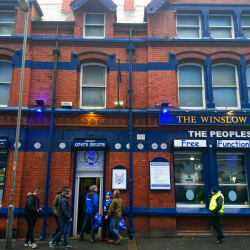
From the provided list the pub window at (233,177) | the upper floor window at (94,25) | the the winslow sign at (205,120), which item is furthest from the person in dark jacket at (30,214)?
the upper floor window at (94,25)

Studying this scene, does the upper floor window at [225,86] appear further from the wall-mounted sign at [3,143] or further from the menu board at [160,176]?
the wall-mounted sign at [3,143]

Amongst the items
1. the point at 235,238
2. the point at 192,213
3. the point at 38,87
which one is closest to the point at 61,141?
the point at 38,87

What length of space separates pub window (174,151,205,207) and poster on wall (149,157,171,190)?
0.54 m

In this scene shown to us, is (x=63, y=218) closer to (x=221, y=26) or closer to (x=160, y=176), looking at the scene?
(x=160, y=176)

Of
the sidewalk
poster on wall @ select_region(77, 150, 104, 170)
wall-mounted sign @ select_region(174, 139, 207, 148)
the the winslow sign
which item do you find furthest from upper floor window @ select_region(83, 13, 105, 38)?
the sidewalk

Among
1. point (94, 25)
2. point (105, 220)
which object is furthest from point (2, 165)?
point (94, 25)

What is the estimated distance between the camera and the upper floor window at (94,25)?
10391 millimetres

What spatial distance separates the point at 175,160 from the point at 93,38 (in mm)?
6308

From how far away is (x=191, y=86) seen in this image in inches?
389

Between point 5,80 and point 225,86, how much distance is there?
9.42 meters

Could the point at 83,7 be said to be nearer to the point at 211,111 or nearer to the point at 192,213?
the point at 211,111

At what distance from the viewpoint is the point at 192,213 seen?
27.9 ft

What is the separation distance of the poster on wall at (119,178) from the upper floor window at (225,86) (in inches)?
190

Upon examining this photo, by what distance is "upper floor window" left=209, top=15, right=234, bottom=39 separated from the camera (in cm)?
1030
